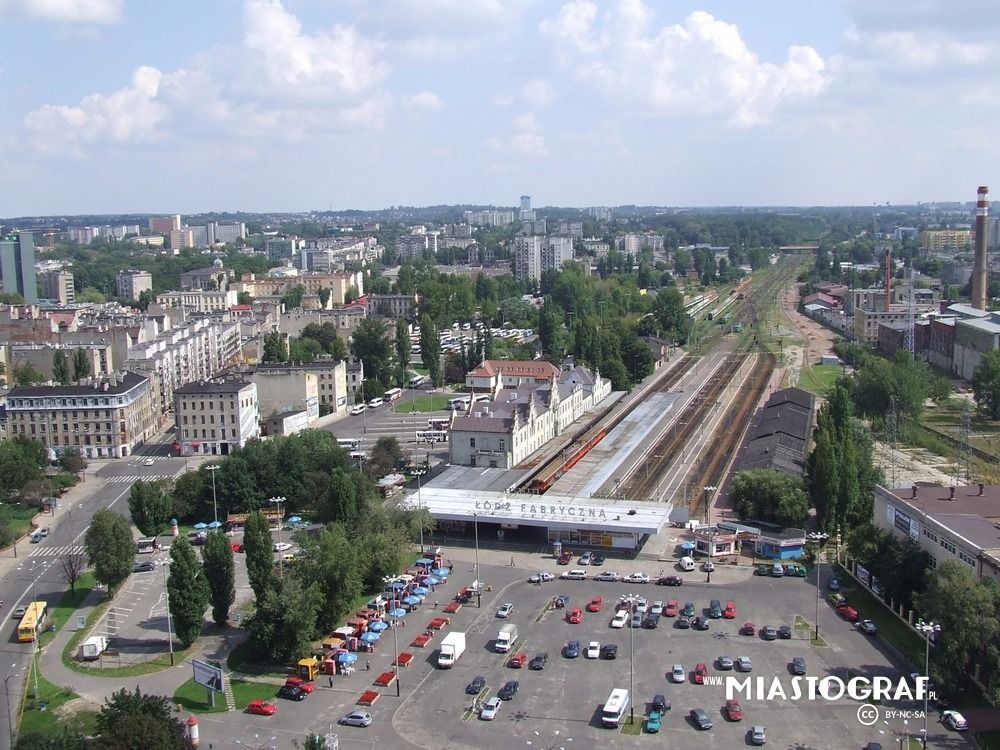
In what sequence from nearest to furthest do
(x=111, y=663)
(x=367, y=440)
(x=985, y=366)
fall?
1. (x=111, y=663)
2. (x=367, y=440)
3. (x=985, y=366)

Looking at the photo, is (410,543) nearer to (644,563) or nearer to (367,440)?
(644,563)

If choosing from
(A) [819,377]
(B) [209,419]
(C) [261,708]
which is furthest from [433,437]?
(A) [819,377]

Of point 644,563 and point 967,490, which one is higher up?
point 967,490

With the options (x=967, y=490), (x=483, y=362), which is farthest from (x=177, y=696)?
(x=483, y=362)

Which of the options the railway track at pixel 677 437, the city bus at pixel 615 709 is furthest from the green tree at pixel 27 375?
the city bus at pixel 615 709

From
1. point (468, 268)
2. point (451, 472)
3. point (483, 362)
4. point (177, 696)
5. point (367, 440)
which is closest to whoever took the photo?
point (177, 696)

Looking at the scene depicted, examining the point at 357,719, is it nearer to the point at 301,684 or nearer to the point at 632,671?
the point at 301,684
